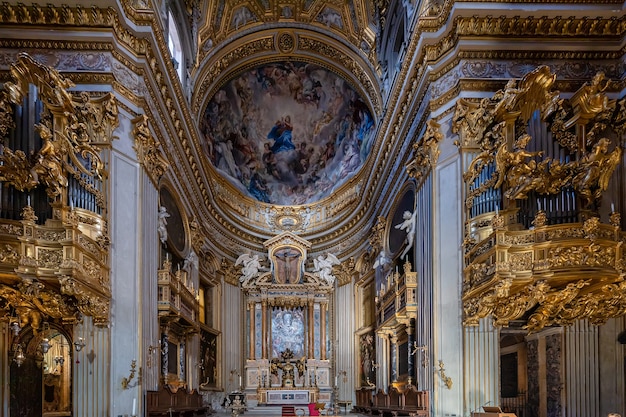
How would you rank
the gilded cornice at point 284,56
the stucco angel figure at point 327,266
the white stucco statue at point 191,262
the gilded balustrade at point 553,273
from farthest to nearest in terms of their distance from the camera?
the stucco angel figure at point 327,266 → the gilded cornice at point 284,56 → the white stucco statue at point 191,262 → the gilded balustrade at point 553,273

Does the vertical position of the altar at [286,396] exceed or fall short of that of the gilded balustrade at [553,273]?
it falls short

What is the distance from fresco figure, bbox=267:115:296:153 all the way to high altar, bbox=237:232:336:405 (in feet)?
14.0

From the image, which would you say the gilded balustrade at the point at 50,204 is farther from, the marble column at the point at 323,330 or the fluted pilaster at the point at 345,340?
the fluted pilaster at the point at 345,340

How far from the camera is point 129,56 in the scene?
14.7 meters

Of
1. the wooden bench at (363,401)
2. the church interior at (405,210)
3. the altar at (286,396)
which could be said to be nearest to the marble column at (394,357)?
the church interior at (405,210)

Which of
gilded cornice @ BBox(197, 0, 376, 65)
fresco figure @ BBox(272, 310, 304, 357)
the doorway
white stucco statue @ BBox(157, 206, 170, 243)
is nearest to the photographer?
the doorway

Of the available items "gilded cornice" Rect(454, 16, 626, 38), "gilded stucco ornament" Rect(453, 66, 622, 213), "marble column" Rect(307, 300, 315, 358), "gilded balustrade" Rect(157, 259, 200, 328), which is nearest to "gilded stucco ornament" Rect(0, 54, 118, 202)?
"gilded balustrade" Rect(157, 259, 200, 328)

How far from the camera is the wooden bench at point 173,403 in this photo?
1474 centimetres

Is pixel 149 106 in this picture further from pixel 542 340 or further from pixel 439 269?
pixel 542 340

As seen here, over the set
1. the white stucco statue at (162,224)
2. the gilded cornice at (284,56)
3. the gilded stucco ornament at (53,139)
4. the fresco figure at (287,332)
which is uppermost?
the gilded cornice at (284,56)

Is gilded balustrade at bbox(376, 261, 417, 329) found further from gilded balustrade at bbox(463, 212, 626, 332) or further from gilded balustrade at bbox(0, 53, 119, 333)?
gilded balustrade at bbox(0, 53, 119, 333)

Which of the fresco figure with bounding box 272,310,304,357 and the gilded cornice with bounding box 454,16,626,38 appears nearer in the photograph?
the gilded cornice with bounding box 454,16,626,38

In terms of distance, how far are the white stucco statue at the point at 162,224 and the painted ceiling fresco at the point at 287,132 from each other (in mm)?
9609

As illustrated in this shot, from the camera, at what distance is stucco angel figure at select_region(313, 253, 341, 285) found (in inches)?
1080
